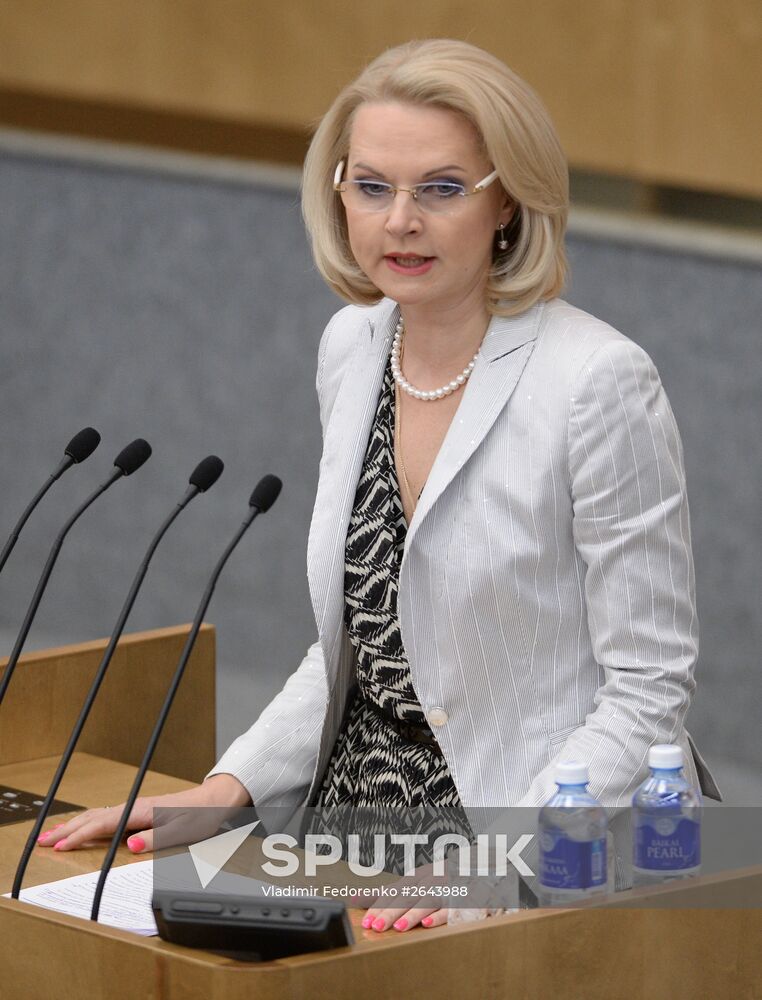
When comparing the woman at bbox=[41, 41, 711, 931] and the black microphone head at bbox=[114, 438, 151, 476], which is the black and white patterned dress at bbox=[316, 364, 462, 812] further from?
the black microphone head at bbox=[114, 438, 151, 476]

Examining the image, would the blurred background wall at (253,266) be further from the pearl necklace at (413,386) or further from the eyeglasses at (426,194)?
the eyeglasses at (426,194)

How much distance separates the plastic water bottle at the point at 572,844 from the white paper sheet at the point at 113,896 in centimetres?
46

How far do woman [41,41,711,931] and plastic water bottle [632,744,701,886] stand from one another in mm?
202

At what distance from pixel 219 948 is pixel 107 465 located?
13.6ft

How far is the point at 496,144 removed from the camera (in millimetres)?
2148

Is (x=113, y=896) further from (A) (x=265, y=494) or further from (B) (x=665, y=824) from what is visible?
(B) (x=665, y=824)

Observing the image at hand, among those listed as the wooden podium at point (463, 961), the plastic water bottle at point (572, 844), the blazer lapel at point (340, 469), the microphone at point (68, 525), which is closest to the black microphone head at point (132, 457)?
the microphone at point (68, 525)

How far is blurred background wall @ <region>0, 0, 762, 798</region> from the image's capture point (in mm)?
4355

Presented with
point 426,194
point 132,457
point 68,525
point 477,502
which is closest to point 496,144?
point 426,194

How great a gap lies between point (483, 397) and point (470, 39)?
8.74ft

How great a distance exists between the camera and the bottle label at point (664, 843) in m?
1.85

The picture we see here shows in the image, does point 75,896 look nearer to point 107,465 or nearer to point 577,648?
point 577,648

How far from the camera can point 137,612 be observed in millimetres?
5648

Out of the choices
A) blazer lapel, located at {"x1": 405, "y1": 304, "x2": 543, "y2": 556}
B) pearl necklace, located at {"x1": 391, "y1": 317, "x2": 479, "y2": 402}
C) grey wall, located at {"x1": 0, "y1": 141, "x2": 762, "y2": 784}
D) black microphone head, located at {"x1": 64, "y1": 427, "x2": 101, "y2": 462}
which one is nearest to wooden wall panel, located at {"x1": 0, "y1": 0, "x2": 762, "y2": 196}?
grey wall, located at {"x1": 0, "y1": 141, "x2": 762, "y2": 784}
